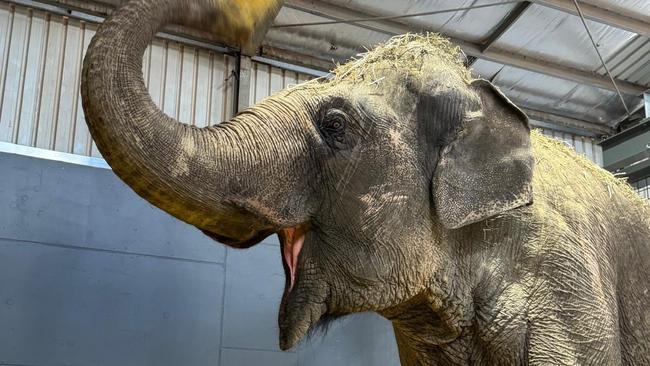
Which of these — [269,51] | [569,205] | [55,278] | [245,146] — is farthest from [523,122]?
[269,51]

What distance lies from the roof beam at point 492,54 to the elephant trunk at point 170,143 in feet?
17.0

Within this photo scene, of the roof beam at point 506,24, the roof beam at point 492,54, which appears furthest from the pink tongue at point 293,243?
the roof beam at point 506,24

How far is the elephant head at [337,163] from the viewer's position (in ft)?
6.98

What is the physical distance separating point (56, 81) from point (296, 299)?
566 centimetres

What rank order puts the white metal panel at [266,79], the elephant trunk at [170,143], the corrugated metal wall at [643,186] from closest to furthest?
the elephant trunk at [170,143] → the corrugated metal wall at [643,186] → the white metal panel at [266,79]

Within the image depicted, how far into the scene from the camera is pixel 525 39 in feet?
26.9

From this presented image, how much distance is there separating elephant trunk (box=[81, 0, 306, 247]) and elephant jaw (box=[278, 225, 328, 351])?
0.13 metres

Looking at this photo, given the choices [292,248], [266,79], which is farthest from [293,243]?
[266,79]

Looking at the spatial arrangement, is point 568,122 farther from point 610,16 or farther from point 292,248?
point 292,248

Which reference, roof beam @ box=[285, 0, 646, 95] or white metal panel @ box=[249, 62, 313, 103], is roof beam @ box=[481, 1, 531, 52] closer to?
roof beam @ box=[285, 0, 646, 95]

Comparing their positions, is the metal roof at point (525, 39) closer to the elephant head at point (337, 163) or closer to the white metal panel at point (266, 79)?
the white metal panel at point (266, 79)

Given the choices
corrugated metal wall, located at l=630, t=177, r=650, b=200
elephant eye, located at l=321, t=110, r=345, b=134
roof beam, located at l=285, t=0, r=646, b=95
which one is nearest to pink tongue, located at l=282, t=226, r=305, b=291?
elephant eye, located at l=321, t=110, r=345, b=134

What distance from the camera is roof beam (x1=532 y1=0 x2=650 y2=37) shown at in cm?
717

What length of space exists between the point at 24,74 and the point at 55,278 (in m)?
2.00
